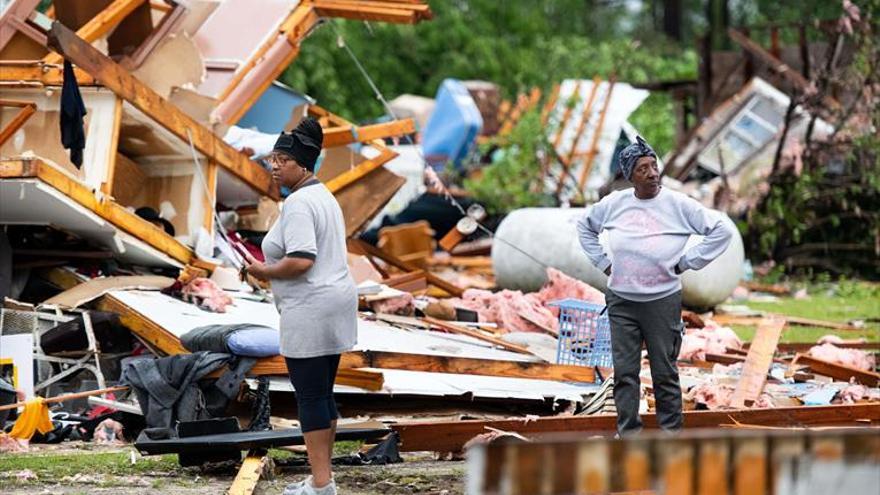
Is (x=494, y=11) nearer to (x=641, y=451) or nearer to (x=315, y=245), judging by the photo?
(x=315, y=245)

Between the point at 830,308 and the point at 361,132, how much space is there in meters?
5.83

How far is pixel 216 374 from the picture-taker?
910cm

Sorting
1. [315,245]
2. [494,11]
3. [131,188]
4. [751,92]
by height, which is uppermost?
[494,11]

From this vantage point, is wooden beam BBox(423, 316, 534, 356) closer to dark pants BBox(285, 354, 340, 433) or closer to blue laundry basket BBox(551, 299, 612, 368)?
blue laundry basket BBox(551, 299, 612, 368)

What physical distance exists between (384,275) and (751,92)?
38.7ft

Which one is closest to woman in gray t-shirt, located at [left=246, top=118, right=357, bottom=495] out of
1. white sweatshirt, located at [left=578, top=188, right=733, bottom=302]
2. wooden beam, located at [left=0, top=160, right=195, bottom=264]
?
white sweatshirt, located at [left=578, top=188, right=733, bottom=302]

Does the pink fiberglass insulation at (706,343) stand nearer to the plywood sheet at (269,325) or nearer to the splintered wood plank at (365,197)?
the plywood sheet at (269,325)

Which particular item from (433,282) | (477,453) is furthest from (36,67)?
(477,453)

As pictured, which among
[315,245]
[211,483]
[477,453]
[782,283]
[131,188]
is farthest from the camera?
[782,283]

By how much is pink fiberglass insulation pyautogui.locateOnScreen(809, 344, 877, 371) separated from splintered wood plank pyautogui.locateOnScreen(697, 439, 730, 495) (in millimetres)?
7732

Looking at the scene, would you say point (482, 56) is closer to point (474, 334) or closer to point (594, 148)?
point (594, 148)

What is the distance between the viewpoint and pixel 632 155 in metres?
7.76

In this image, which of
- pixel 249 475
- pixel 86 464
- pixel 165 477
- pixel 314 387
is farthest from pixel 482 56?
pixel 314 387

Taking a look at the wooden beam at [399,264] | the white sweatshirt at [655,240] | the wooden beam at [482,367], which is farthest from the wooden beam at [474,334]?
the white sweatshirt at [655,240]
